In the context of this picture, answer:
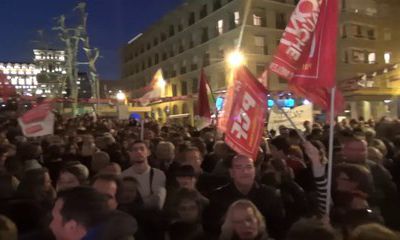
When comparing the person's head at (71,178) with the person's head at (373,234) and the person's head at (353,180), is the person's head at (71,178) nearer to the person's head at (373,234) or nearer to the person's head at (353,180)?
the person's head at (353,180)

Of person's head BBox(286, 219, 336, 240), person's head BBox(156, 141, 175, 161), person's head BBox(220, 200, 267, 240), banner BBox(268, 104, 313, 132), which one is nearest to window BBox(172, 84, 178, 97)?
banner BBox(268, 104, 313, 132)

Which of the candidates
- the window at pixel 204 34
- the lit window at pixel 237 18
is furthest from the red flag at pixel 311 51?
the window at pixel 204 34

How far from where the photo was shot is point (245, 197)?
16.8 feet

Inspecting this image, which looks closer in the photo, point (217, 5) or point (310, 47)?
point (310, 47)

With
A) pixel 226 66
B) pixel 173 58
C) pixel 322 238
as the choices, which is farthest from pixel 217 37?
pixel 322 238

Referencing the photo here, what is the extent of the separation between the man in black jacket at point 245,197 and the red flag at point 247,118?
50 cm

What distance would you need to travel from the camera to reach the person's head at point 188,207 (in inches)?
185

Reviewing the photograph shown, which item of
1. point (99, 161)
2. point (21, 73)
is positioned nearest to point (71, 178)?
point (99, 161)

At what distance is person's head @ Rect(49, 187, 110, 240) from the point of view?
123 inches

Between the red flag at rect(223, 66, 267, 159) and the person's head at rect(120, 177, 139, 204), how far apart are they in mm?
1289

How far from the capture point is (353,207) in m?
4.57

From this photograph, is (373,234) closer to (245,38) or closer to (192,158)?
(192,158)

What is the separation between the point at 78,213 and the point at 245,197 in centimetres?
234

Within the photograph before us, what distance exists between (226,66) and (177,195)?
131 ft
